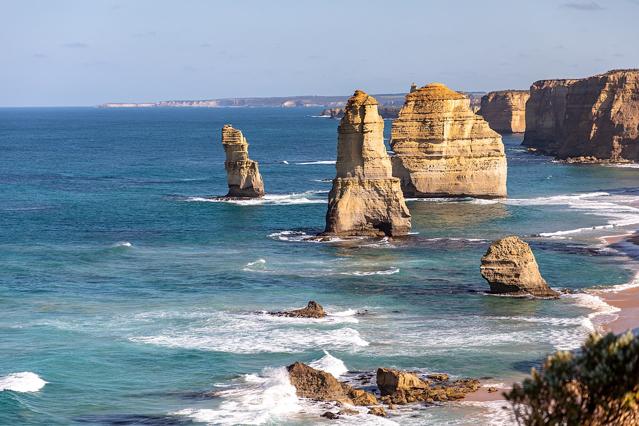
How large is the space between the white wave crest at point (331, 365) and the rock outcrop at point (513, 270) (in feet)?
Result: 42.3

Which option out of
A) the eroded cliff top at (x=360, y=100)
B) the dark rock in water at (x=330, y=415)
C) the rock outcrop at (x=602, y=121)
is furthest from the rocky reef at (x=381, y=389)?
the rock outcrop at (x=602, y=121)

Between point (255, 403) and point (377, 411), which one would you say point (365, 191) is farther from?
point (377, 411)

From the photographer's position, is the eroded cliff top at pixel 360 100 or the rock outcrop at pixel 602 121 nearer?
the eroded cliff top at pixel 360 100

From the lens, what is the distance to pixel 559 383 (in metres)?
17.9

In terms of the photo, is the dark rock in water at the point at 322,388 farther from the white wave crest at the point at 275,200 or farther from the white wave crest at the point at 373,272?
the white wave crest at the point at 275,200

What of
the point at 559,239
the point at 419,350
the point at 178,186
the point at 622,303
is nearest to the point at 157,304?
the point at 419,350

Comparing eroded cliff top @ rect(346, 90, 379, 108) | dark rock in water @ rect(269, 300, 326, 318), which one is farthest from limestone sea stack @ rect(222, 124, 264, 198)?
dark rock in water @ rect(269, 300, 326, 318)

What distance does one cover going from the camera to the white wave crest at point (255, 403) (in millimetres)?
31422

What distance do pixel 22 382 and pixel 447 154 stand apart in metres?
54.6

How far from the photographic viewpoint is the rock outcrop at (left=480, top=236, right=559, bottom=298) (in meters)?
47.2

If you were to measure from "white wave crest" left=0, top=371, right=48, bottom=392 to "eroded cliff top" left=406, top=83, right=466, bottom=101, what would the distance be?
56458 millimetres

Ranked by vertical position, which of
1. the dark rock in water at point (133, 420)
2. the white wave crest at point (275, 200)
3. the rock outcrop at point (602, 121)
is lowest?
the dark rock in water at point (133, 420)

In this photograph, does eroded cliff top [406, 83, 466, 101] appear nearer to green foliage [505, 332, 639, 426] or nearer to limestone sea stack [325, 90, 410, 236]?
limestone sea stack [325, 90, 410, 236]

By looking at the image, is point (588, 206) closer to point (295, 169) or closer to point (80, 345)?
point (295, 169)
